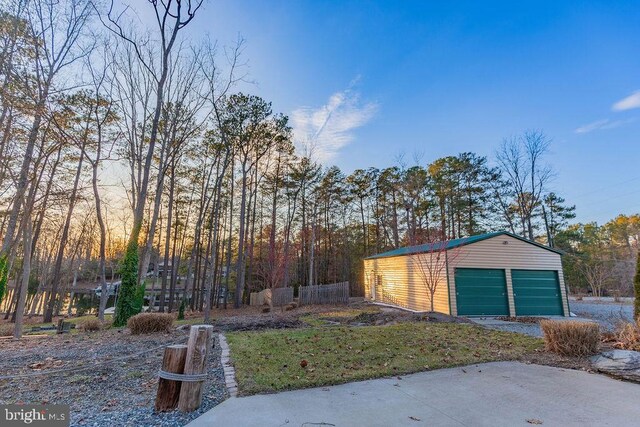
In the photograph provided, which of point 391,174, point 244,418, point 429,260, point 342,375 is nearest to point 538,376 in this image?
point 342,375

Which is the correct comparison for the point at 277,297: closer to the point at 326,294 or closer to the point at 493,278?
the point at 326,294

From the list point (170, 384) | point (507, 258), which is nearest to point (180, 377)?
point (170, 384)

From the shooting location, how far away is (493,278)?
1145 centimetres

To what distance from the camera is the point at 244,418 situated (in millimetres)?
2564

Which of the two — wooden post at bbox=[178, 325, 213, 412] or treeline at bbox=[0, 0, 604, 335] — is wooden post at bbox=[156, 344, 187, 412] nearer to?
wooden post at bbox=[178, 325, 213, 412]

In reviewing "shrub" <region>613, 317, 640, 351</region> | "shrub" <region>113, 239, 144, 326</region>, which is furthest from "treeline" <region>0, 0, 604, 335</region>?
"shrub" <region>613, 317, 640, 351</region>

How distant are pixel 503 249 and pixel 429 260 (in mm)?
2865

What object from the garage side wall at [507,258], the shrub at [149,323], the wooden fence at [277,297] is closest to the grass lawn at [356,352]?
the shrub at [149,323]

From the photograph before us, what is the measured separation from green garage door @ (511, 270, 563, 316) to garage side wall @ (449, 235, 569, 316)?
0.57 ft

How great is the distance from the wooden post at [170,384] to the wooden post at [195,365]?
2.6 inches

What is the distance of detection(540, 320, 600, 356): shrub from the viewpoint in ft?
15.7

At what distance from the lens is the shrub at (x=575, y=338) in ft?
15.7

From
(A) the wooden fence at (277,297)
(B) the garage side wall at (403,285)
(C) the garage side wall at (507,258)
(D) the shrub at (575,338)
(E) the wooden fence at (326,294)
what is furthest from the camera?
(A) the wooden fence at (277,297)

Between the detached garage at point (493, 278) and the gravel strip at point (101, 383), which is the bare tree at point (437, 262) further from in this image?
the gravel strip at point (101, 383)
